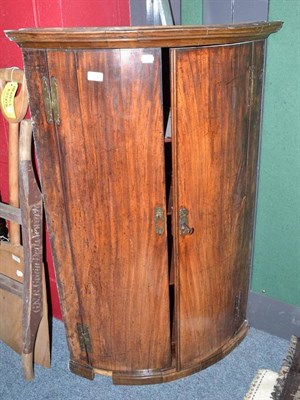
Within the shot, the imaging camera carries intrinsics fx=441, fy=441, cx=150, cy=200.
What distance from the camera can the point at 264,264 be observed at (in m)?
2.29

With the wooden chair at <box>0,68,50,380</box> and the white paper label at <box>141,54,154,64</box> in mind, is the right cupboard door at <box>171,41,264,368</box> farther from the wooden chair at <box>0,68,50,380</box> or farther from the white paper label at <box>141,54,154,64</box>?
the wooden chair at <box>0,68,50,380</box>

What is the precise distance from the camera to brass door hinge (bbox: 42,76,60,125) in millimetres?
1540

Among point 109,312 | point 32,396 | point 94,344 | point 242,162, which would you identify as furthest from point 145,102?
point 32,396

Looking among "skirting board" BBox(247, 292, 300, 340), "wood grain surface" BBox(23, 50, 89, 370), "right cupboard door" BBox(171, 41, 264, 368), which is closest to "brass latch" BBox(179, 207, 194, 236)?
"right cupboard door" BBox(171, 41, 264, 368)

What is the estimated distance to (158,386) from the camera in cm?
212

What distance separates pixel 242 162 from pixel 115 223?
1.91ft

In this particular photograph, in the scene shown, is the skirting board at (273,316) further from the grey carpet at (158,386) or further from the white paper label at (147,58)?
the white paper label at (147,58)

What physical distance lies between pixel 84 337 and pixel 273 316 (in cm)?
102

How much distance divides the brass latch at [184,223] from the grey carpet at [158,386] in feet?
2.72

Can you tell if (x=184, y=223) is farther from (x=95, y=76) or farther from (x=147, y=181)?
(x=95, y=76)

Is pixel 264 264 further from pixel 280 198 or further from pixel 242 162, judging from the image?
pixel 242 162

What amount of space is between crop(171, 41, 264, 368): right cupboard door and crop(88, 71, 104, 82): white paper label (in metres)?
0.25

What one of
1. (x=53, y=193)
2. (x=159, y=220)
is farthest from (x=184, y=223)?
(x=53, y=193)

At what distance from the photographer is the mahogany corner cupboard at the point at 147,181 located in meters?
1.49
